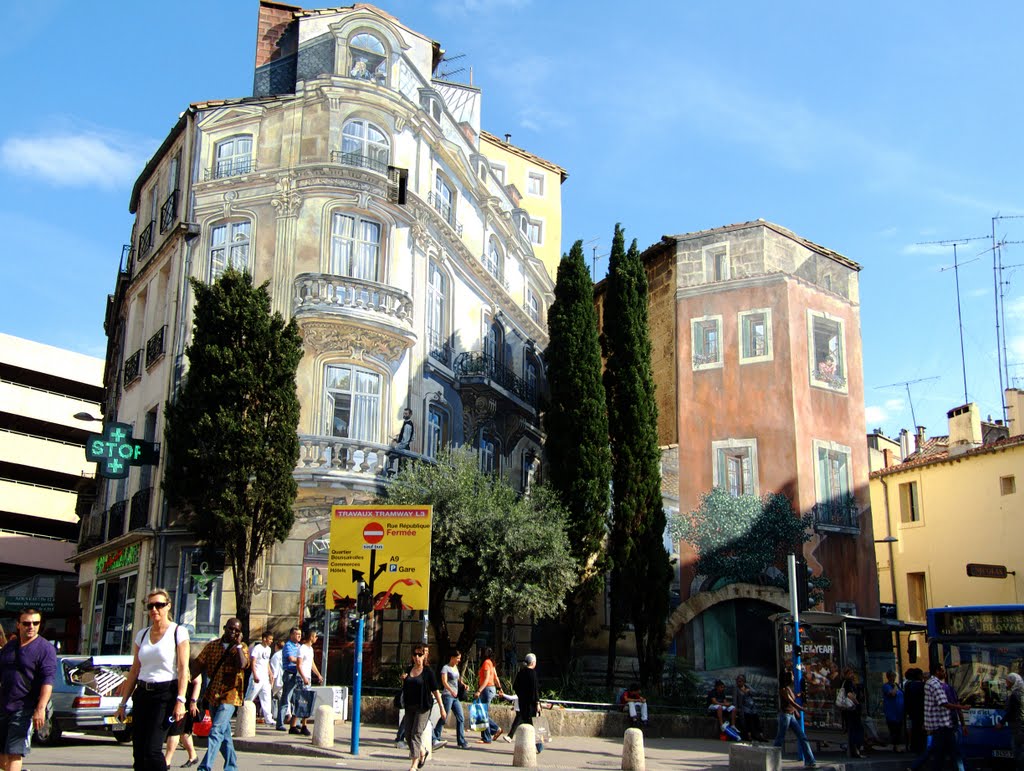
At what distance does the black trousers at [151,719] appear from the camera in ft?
26.3

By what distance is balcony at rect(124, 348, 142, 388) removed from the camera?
2844cm

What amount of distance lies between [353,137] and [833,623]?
15556 mm

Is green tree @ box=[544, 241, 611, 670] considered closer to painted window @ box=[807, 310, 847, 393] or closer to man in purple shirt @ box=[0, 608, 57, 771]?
painted window @ box=[807, 310, 847, 393]

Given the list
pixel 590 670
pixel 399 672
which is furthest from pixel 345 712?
pixel 590 670

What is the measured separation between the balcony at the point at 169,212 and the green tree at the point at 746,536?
1679 cm

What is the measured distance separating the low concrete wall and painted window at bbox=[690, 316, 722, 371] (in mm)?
13286

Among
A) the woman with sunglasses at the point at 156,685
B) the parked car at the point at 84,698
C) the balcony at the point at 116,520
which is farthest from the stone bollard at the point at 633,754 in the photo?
the balcony at the point at 116,520

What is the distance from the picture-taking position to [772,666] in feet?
97.2

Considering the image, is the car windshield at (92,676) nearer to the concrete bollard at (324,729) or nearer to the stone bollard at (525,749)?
the concrete bollard at (324,729)

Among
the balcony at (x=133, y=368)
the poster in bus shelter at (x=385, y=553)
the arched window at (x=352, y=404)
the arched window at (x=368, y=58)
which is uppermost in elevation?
the arched window at (x=368, y=58)

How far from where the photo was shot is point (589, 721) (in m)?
20.5

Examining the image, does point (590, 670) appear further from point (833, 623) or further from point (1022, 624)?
point (1022, 624)

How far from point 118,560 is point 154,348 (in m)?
5.43

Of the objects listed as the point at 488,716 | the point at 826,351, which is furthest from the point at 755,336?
the point at 488,716
